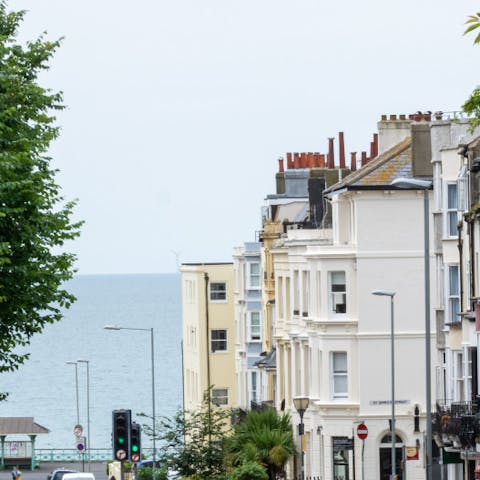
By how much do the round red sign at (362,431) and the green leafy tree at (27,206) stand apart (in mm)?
19434

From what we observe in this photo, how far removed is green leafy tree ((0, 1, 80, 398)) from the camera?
33.2m

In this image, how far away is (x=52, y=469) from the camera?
93.4 meters

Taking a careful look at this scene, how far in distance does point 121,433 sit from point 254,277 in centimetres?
4404

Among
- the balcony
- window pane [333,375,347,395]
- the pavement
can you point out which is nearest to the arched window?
window pane [333,375,347,395]

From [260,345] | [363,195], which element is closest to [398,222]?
[363,195]

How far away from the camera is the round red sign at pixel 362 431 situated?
53875 millimetres

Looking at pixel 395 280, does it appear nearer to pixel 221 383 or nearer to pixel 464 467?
pixel 464 467

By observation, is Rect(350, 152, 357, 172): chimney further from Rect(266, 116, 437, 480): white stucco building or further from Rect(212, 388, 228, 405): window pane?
Rect(212, 388, 228, 405): window pane

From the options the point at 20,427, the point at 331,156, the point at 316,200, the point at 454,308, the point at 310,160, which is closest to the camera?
the point at 454,308

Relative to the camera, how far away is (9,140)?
33.6 meters

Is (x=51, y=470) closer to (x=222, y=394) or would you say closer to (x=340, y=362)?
(x=222, y=394)

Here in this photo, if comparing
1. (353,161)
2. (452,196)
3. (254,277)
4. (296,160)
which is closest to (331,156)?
(353,161)

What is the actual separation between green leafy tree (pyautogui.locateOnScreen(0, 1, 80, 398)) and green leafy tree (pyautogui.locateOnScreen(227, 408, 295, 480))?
799 inches

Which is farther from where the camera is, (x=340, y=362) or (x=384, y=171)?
(x=340, y=362)
